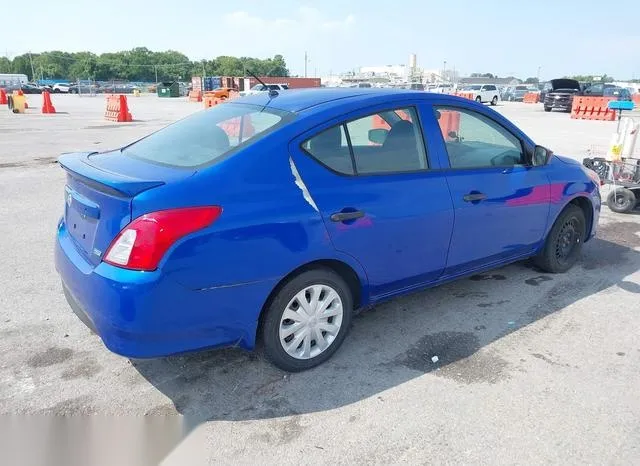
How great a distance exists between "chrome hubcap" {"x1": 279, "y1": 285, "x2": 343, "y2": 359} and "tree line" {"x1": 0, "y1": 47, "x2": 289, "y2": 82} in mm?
116286

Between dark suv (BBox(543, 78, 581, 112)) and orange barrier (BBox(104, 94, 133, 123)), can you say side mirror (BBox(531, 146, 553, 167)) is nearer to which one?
orange barrier (BBox(104, 94, 133, 123))

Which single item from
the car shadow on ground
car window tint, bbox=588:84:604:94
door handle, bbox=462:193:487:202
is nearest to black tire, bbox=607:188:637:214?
the car shadow on ground

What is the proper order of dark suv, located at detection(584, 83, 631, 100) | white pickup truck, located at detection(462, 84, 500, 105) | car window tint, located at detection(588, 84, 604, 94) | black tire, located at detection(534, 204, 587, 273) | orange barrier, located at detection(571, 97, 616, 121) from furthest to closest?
white pickup truck, located at detection(462, 84, 500, 105) → car window tint, located at detection(588, 84, 604, 94) → dark suv, located at detection(584, 83, 631, 100) → orange barrier, located at detection(571, 97, 616, 121) → black tire, located at detection(534, 204, 587, 273)

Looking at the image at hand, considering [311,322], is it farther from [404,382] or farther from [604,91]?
[604,91]

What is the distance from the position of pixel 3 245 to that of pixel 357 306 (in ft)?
13.7

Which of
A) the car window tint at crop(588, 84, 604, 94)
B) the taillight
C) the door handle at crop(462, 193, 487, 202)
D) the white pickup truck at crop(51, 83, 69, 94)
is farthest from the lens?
the white pickup truck at crop(51, 83, 69, 94)

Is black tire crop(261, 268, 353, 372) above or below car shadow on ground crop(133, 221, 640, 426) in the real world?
above

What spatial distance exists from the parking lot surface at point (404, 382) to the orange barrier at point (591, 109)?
22945mm

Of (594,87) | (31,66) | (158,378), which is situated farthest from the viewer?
(31,66)

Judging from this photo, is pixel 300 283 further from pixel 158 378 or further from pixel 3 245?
pixel 3 245

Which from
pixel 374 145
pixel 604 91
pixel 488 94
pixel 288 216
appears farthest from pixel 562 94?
pixel 288 216

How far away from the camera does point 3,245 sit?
18.3ft

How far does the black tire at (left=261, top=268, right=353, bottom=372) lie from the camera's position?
119 inches

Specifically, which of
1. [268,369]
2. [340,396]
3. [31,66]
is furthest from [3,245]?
[31,66]
